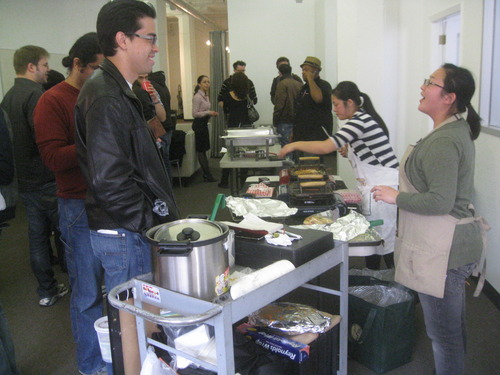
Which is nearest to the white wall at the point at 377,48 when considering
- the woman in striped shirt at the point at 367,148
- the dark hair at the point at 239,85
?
the woman in striped shirt at the point at 367,148

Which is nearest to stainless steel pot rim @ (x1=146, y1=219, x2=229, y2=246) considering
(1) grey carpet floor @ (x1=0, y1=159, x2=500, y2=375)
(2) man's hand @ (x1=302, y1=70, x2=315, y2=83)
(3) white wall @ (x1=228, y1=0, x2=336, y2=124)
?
(1) grey carpet floor @ (x1=0, y1=159, x2=500, y2=375)

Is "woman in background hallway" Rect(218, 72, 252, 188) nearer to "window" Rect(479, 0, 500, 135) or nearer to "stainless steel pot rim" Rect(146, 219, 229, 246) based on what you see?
"window" Rect(479, 0, 500, 135)

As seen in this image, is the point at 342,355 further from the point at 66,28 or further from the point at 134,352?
the point at 66,28

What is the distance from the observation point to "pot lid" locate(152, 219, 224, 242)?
117 centimetres

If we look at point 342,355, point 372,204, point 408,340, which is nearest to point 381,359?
point 408,340

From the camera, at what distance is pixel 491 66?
2.82 metres

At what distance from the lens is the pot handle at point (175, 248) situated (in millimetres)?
1140

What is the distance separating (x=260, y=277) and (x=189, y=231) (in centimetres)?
24

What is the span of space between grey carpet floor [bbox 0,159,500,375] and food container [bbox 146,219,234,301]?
1264 millimetres

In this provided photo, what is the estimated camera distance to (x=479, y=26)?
2.88 metres

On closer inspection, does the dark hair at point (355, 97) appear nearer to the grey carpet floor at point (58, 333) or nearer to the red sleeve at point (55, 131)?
the grey carpet floor at point (58, 333)

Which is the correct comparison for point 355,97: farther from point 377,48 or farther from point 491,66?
point 377,48

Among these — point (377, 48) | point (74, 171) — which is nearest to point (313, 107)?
point (377, 48)

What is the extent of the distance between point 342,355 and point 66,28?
5366mm
